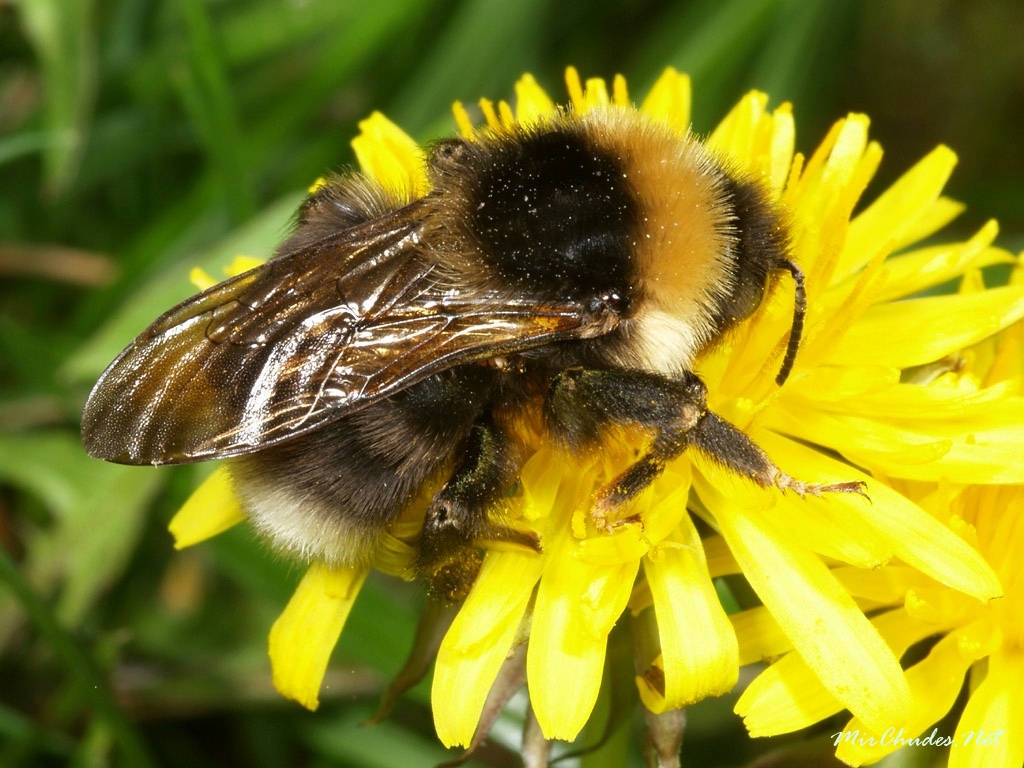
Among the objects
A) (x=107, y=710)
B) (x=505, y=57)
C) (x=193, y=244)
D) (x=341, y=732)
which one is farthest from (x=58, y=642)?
(x=505, y=57)

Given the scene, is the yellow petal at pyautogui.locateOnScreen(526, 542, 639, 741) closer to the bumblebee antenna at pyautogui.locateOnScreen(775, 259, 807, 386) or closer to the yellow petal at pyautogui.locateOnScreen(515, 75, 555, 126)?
the bumblebee antenna at pyautogui.locateOnScreen(775, 259, 807, 386)

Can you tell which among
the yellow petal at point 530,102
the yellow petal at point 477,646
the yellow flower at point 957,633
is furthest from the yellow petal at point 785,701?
the yellow petal at point 530,102

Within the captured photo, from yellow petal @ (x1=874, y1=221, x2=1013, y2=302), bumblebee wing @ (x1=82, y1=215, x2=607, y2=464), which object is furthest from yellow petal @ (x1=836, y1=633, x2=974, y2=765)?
bumblebee wing @ (x1=82, y1=215, x2=607, y2=464)

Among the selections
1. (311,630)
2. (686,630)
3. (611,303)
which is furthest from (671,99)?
(311,630)

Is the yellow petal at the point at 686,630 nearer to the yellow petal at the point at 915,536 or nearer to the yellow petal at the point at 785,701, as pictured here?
the yellow petal at the point at 785,701

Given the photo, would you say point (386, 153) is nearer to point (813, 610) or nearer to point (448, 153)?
point (448, 153)

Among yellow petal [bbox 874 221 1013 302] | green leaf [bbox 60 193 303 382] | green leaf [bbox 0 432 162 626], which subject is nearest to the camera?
yellow petal [bbox 874 221 1013 302]
